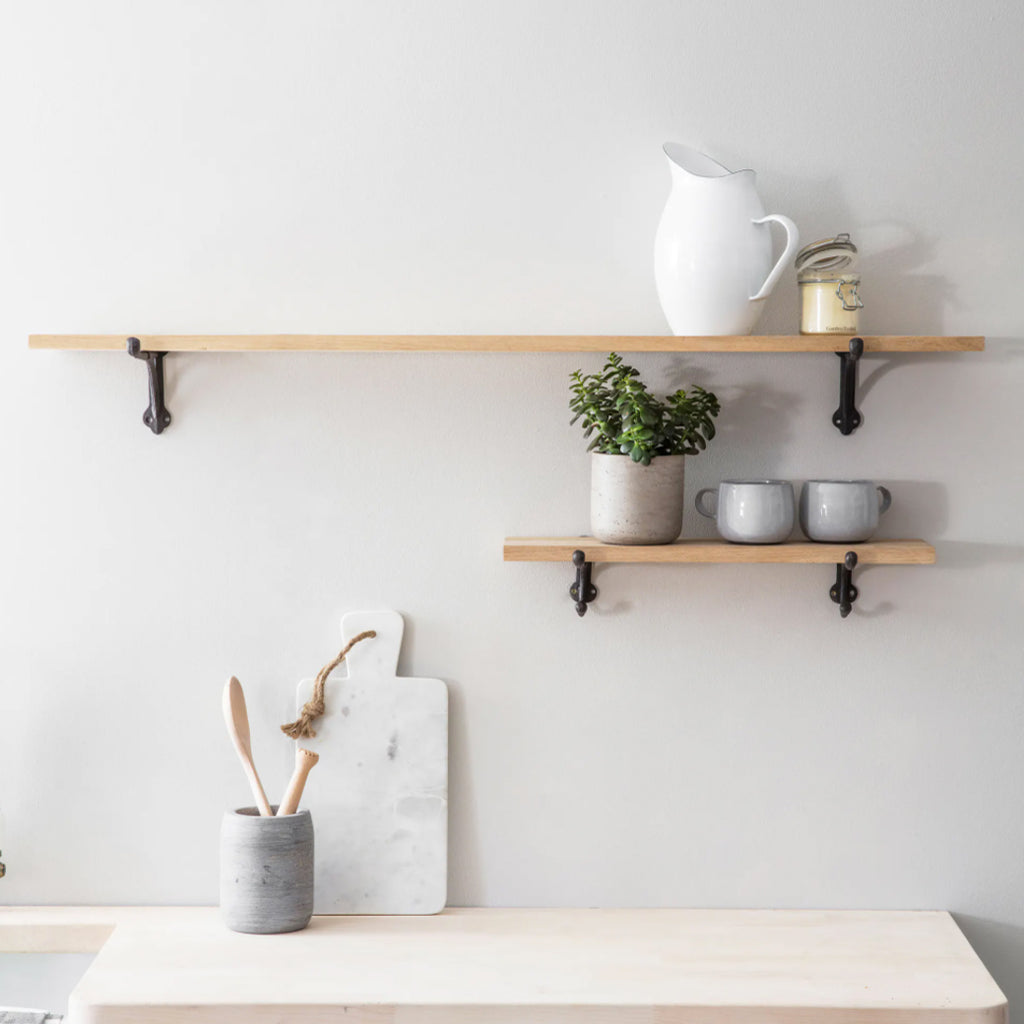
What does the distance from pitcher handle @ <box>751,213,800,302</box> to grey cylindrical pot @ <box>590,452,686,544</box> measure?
0.74ft

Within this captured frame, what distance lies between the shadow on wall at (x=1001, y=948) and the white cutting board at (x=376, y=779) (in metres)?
0.73

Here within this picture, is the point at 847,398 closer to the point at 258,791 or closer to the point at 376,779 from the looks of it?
the point at 376,779

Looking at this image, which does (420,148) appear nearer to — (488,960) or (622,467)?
(622,467)

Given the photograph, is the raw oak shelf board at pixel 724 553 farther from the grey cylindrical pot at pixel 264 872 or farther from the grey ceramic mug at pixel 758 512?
the grey cylindrical pot at pixel 264 872

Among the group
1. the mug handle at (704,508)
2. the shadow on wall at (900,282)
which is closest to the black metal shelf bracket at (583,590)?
the mug handle at (704,508)

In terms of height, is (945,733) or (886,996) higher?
(945,733)

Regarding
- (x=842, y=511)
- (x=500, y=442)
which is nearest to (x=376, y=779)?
(x=500, y=442)

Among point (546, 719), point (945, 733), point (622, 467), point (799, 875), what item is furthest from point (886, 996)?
point (622, 467)

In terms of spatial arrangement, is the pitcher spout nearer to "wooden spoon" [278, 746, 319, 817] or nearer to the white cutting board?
the white cutting board

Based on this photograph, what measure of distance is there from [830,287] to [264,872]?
1.02 meters

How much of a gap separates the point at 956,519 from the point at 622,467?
0.48 metres

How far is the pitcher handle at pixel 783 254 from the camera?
139 cm

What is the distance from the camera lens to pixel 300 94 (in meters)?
1.54

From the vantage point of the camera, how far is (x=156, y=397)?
1.55 m
